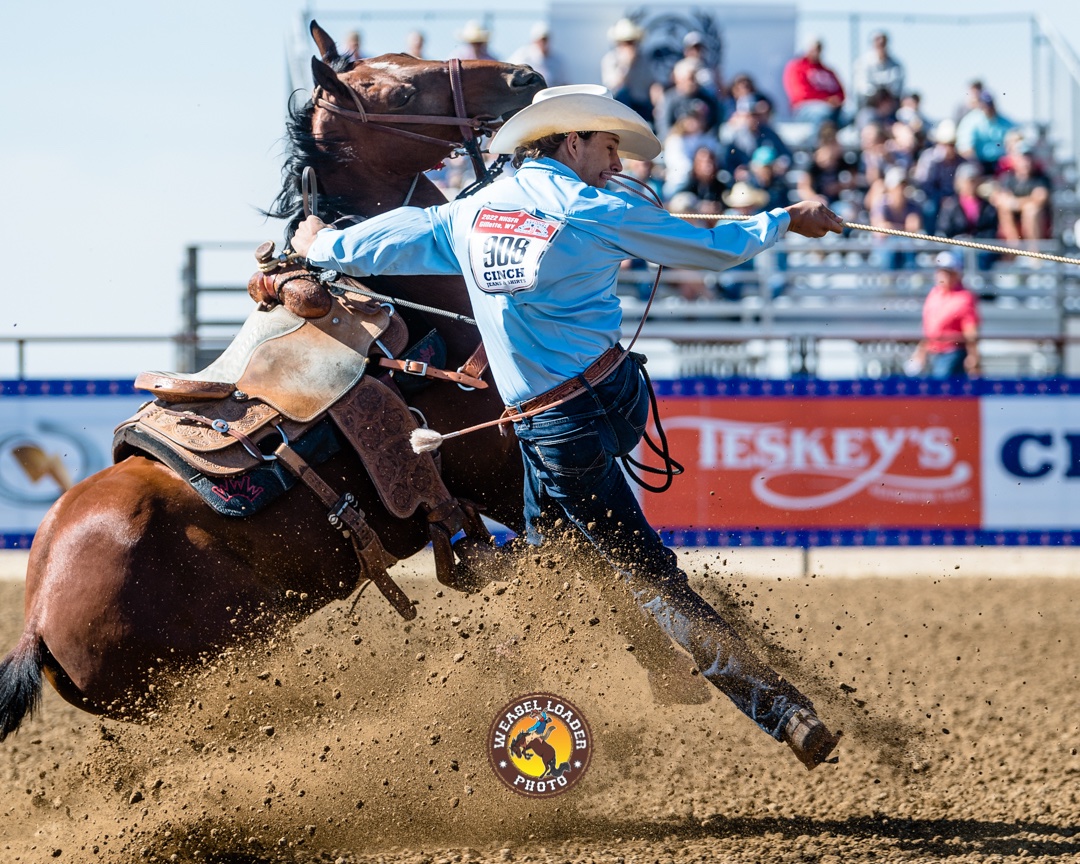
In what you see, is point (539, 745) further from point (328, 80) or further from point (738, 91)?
point (738, 91)

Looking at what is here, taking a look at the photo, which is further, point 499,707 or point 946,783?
point 946,783

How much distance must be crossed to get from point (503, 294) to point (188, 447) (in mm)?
1001

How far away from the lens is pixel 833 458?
358 inches

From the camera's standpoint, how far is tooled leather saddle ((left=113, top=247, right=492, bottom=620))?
3.79 metres

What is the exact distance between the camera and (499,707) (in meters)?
4.10

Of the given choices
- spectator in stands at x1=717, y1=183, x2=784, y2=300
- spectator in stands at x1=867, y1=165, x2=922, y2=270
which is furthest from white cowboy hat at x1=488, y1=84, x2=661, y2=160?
spectator in stands at x1=867, y1=165, x2=922, y2=270

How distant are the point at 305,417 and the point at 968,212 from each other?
32.6 feet

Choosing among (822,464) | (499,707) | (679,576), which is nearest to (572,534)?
(679,576)

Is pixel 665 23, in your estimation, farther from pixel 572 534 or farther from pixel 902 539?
pixel 572 534

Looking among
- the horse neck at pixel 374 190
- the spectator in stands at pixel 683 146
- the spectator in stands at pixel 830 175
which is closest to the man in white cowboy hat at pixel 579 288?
the horse neck at pixel 374 190

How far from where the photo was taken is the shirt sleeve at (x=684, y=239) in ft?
11.4

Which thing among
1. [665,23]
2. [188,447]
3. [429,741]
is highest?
[665,23]

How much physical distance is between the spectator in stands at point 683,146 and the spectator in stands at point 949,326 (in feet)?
8.02

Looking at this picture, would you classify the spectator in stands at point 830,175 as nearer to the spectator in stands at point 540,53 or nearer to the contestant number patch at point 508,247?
the spectator in stands at point 540,53
